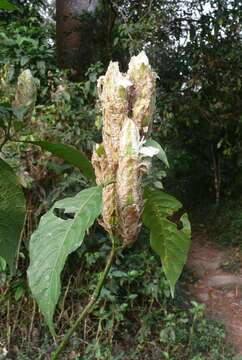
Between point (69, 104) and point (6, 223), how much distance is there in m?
3.13

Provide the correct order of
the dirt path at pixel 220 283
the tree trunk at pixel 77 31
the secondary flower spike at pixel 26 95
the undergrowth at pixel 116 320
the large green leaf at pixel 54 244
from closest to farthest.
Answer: the large green leaf at pixel 54 244 → the secondary flower spike at pixel 26 95 → the undergrowth at pixel 116 320 → the dirt path at pixel 220 283 → the tree trunk at pixel 77 31

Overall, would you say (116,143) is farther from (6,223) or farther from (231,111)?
(231,111)

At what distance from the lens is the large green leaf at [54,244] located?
627 millimetres

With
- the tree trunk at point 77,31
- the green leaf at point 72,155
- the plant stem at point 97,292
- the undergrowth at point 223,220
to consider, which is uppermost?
the tree trunk at point 77,31

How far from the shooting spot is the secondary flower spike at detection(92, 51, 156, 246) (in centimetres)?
65

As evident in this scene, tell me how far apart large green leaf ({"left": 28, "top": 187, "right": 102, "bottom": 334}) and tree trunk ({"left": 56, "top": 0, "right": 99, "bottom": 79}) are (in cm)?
481

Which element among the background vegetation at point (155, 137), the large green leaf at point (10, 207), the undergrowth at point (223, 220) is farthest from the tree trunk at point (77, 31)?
the large green leaf at point (10, 207)

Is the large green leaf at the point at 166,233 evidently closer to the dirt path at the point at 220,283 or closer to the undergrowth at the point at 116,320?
the undergrowth at the point at 116,320

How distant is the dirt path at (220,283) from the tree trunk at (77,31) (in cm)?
245

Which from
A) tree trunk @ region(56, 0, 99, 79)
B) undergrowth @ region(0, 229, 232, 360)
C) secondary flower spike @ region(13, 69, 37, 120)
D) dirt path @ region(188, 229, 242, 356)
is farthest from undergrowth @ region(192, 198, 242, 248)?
secondary flower spike @ region(13, 69, 37, 120)

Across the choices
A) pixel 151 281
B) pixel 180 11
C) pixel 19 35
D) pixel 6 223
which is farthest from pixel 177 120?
pixel 6 223

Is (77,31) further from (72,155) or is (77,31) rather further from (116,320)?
(72,155)

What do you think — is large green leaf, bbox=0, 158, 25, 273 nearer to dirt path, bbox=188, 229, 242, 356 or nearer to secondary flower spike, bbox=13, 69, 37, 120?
secondary flower spike, bbox=13, 69, 37, 120

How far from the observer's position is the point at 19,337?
132 inches
